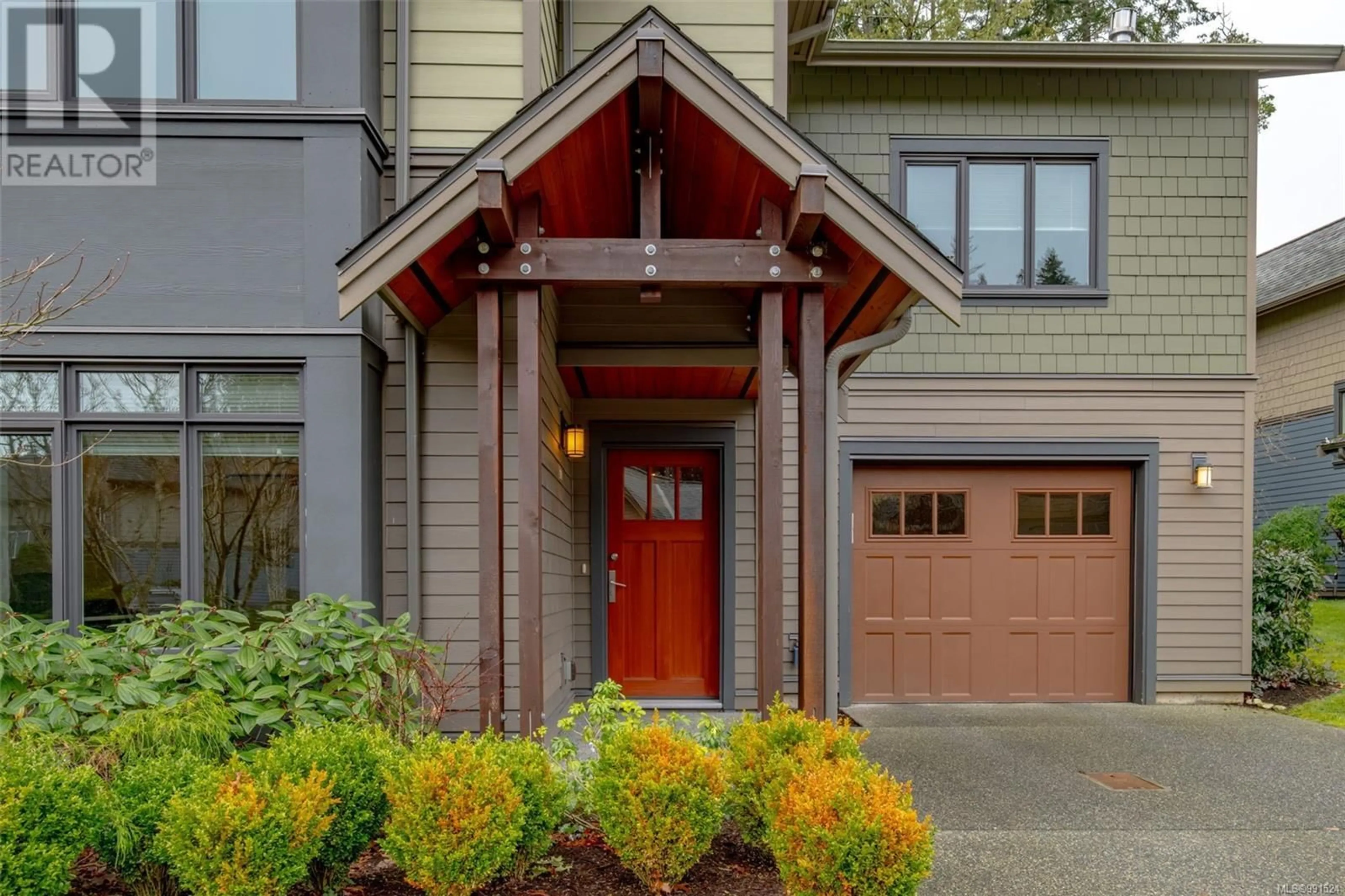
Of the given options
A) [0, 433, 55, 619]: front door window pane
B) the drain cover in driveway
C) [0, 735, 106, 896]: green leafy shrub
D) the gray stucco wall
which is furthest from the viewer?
the gray stucco wall

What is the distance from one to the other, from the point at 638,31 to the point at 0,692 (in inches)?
150

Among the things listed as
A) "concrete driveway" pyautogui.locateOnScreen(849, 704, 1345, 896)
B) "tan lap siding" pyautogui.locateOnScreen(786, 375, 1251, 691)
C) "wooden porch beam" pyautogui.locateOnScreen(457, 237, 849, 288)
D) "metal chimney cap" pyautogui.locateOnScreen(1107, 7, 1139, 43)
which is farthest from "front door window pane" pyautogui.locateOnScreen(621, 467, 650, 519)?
"metal chimney cap" pyautogui.locateOnScreen(1107, 7, 1139, 43)

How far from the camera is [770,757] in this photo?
3143 millimetres

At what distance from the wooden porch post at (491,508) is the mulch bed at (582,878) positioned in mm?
719

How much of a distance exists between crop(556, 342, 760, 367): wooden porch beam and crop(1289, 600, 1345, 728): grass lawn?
5.17 m

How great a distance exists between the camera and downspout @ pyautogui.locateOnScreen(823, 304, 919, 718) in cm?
411

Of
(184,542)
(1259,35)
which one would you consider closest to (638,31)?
(184,542)

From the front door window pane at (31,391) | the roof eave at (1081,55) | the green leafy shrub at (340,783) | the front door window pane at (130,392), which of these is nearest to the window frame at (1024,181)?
the roof eave at (1081,55)

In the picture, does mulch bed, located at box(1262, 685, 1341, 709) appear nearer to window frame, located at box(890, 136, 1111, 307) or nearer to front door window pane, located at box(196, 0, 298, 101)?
window frame, located at box(890, 136, 1111, 307)

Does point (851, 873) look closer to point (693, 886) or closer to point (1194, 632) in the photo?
point (693, 886)

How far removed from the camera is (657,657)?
6664 millimetres

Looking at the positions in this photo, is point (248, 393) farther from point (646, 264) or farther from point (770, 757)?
point (770, 757)

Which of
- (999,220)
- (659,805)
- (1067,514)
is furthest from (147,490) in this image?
(1067,514)

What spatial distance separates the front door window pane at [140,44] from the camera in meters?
4.18
